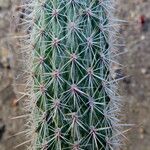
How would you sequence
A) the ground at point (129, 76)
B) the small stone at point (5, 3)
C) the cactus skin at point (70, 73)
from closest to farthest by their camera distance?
the cactus skin at point (70, 73), the ground at point (129, 76), the small stone at point (5, 3)

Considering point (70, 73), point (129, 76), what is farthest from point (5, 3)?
point (70, 73)

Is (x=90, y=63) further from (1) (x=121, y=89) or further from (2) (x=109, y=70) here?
(1) (x=121, y=89)

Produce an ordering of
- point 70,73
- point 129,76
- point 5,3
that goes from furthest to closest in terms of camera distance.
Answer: point 5,3 < point 129,76 < point 70,73

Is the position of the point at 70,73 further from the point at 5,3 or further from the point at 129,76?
the point at 5,3

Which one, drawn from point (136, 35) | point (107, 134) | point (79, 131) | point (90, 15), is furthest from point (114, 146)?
point (136, 35)

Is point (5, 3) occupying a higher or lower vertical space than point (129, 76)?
higher

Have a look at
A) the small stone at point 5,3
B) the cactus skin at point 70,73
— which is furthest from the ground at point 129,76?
the cactus skin at point 70,73

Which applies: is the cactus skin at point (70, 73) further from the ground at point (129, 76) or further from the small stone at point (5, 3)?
the small stone at point (5, 3)
